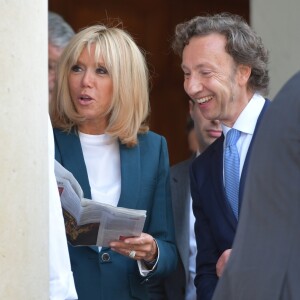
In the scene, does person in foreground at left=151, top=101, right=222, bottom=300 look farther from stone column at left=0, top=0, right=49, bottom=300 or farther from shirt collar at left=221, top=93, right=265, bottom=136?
stone column at left=0, top=0, right=49, bottom=300

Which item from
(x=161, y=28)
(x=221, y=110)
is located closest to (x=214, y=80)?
(x=221, y=110)

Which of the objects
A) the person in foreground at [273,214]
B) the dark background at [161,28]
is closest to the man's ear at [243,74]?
the person in foreground at [273,214]

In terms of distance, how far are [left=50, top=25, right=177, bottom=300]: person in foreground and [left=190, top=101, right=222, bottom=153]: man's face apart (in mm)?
741

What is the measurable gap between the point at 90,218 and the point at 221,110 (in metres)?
0.80

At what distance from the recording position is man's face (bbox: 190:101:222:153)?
18.6ft

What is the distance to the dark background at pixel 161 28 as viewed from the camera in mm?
8867

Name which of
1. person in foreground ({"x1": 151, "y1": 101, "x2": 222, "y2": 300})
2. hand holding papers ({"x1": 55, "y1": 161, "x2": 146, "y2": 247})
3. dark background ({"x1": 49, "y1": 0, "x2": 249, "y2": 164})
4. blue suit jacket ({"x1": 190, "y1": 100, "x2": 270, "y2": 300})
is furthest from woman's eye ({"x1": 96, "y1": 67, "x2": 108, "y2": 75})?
dark background ({"x1": 49, "y1": 0, "x2": 249, "y2": 164})

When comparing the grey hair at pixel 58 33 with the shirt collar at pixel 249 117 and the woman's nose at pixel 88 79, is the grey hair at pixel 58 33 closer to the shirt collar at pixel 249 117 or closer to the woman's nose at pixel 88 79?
the woman's nose at pixel 88 79

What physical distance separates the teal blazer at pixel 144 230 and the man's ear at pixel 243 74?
50cm

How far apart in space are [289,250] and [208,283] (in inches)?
74.7

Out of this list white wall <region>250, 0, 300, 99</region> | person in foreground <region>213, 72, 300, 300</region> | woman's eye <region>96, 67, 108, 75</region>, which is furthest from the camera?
white wall <region>250, 0, 300, 99</region>

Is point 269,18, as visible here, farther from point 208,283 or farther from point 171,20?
point 208,283

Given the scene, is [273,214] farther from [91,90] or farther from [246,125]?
[91,90]

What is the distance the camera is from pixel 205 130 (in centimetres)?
570
